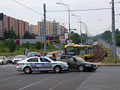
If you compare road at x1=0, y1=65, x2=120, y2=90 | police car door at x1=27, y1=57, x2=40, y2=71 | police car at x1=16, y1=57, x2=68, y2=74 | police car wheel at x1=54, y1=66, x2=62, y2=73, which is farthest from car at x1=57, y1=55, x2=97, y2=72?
road at x1=0, y1=65, x2=120, y2=90

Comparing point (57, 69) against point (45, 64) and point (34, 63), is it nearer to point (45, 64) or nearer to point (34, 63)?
point (45, 64)

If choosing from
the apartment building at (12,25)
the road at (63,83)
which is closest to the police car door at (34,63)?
the road at (63,83)

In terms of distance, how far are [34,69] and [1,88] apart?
9199 mm

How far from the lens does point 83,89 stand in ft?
43.0

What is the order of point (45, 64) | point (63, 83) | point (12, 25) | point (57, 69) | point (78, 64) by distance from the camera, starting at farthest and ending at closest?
1. point (12, 25)
2. point (78, 64)
3. point (57, 69)
4. point (45, 64)
5. point (63, 83)

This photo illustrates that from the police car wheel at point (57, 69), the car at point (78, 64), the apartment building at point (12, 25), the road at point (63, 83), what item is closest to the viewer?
the road at point (63, 83)

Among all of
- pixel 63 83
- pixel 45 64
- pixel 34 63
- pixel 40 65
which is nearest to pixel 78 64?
pixel 45 64

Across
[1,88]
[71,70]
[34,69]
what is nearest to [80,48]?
[71,70]

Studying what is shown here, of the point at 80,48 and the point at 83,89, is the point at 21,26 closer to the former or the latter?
the point at 80,48

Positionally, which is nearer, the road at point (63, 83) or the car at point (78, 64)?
the road at point (63, 83)

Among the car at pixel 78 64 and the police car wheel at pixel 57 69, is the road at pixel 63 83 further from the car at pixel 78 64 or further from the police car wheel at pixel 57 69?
the car at pixel 78 64

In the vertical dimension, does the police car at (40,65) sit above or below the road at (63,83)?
above

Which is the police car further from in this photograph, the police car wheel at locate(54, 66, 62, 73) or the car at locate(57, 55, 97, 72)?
the car at locate(57, 55, 97, 72)

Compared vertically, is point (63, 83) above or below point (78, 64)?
below
